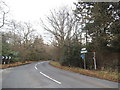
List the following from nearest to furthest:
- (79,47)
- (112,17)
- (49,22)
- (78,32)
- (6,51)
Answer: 1. (112,17)
2. (79,47)
3. (78,32)
4. (49,22)
5. (6,51)

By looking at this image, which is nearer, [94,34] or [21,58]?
[94,34]

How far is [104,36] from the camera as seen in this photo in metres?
21.3

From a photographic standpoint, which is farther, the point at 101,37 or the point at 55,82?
the point at 101,37

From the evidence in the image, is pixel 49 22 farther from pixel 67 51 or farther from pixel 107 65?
pixel 107 65

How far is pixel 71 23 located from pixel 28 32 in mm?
31904

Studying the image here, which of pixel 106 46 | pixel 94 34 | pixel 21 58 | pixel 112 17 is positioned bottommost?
pixel 21 58

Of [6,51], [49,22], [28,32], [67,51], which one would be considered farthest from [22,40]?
[67,51]

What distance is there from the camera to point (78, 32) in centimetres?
4016

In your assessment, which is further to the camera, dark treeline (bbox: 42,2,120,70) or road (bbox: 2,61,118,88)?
dark treeline (bbox: 42,2,120,70)

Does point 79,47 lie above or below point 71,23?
below

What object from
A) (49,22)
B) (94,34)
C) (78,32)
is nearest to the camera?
(94,34)

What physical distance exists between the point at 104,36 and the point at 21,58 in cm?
4322

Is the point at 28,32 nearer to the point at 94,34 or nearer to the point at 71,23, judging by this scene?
the point at 71,23

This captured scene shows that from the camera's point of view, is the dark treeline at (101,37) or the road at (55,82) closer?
the road at (55,82)
